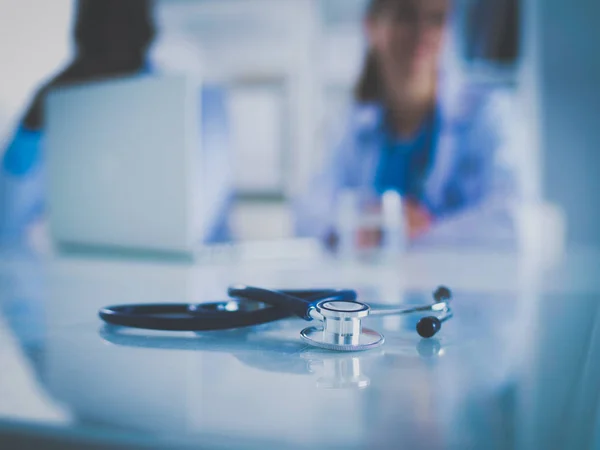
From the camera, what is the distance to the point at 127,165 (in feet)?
3.42

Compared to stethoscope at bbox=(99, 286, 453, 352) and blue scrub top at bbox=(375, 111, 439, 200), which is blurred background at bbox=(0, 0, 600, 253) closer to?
blue scrub top at bbox=(375, 111, 439, 200)

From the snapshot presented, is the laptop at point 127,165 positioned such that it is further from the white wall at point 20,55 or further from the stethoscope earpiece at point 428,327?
the white wall at point 20,55

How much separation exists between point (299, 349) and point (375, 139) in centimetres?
283

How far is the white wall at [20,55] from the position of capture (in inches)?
82.8

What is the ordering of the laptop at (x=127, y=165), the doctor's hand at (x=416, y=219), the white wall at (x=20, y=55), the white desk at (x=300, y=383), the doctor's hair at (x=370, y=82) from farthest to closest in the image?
1. the doctor's hair at (x=370, y=82)
2. the doctor's hand at (x=416, y=219)
3. the white wall at (x=20, y=55)
4. the laptop at (x=127, y=165)
5. the white desk at (x=300, y=383)

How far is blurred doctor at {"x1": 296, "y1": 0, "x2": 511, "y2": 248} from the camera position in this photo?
2.97 meters

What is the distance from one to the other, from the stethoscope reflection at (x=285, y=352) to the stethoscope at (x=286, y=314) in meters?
0.01

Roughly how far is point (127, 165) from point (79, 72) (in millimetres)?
2030

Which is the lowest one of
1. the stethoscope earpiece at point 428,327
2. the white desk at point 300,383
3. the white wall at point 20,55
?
the white desk at point 300,383

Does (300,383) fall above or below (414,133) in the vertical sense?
below

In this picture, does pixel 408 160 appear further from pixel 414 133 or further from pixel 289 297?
pixel 289 297

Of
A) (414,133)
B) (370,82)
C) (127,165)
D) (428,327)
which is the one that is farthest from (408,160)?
(428,327)

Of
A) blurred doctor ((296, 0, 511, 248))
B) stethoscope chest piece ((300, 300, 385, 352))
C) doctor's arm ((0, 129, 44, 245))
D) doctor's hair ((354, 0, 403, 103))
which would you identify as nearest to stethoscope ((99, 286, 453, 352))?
stethoscope chest piece ((300, 300, 385, 352))

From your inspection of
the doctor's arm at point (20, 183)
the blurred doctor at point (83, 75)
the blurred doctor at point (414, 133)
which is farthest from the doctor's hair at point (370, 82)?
the doctor's arm at point (20, 183)
